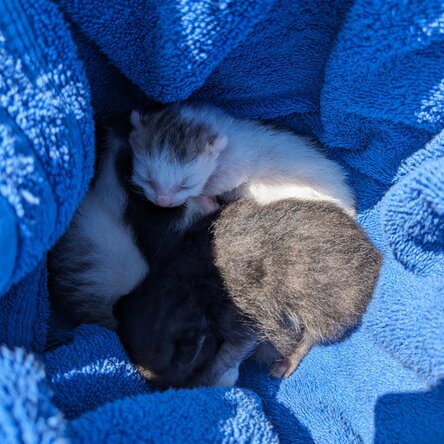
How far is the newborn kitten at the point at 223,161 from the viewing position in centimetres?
182

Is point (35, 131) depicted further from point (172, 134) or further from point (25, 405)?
point (172, 134)

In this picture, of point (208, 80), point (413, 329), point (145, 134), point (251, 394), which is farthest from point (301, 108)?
point (251, 394)

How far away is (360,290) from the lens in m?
1.71

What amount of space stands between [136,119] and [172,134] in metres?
0.13

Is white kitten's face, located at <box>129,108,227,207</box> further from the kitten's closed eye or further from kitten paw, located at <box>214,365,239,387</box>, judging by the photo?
kitten paw, located at <box>214,365,239,387</box>

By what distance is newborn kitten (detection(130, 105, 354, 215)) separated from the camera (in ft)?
5.97

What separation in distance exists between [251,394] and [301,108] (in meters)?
0.94

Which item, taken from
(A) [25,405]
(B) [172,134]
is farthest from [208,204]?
(A) [25,405]

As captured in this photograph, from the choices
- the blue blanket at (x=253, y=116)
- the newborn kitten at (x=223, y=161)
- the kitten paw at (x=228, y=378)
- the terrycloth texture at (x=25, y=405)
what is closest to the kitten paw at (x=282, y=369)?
the blue blanket at (x=253, y=116)

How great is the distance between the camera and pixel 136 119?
1.80 metres

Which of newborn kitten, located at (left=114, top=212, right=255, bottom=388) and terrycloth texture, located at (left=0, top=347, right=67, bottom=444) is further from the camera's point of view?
newborn kitten, located at (left=114, top=212, right=255, bottom=388)

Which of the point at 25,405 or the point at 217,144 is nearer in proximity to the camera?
the point at 25,405

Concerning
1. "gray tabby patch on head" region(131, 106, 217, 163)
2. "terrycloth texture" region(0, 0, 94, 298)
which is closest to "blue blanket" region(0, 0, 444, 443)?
"terrycloth texture" region(0, 0, 94, 298)

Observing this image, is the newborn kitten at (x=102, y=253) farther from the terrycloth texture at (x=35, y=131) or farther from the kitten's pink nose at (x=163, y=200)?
the terrycloth texture at (x=35, y=131)
